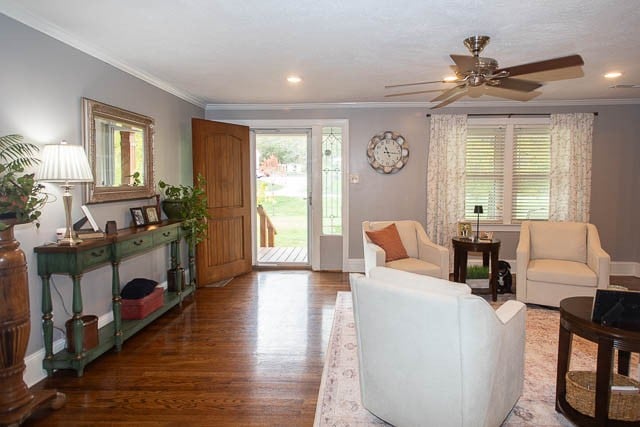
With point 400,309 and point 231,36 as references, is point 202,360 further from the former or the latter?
point 231,36

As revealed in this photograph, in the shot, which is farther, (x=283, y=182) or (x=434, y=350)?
(x=283, y=182)

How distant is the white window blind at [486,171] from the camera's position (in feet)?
19.1

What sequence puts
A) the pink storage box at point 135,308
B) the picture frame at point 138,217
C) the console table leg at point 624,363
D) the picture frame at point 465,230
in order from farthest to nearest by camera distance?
the picture frame at point 465,230 → the picture frame at point 138,217 → the pink storage box at point 135,308 → the console table leg at point 624,363

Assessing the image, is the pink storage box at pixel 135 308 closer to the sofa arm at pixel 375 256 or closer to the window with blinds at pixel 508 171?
the sofa arm at pixel 375 256

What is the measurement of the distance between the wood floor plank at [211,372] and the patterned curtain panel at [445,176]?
2173mm

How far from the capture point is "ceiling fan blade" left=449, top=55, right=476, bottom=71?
8.59 ft

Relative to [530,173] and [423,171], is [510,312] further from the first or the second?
[530,173]

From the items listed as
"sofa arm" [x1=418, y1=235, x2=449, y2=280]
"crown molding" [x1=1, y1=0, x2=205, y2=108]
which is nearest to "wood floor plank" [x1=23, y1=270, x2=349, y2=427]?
"sofa arm" [x1=418, y1=235, x2=449, y2=280]

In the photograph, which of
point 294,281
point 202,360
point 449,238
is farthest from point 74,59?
point 449,238

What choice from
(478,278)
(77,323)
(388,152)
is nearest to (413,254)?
(478,278)

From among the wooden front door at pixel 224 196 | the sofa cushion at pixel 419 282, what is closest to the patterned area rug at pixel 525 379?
the sofa cushion at pixel 419 282

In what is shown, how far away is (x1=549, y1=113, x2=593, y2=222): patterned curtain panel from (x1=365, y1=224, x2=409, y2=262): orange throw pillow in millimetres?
2633

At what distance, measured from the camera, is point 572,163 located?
5605 millimetres

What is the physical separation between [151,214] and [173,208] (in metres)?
0.29
